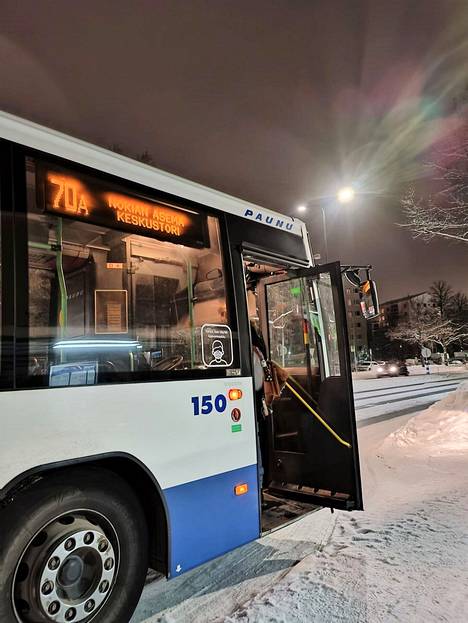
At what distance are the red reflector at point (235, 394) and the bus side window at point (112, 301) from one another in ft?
0.59

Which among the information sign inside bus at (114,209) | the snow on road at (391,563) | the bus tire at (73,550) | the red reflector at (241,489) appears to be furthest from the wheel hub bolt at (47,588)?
the information sign inside bus at (114,209)

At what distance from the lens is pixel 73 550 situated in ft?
8.26

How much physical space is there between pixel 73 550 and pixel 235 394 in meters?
1.56

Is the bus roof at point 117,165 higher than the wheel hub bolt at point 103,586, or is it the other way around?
the bus roof at point 117,165

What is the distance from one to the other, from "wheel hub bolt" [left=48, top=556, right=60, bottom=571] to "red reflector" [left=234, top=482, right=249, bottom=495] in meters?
1.43

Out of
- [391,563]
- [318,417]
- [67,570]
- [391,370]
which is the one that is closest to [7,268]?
[67,570]

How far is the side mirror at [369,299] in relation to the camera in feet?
15.7

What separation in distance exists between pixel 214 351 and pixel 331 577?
2095 mm

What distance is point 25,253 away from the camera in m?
2.59

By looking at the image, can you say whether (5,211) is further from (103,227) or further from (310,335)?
(310,335)

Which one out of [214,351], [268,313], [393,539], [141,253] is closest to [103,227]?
[141,253]

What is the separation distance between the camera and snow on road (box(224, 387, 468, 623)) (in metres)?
3.08

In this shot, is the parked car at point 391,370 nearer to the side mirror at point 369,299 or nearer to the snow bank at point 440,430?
the snow bank at point 440,430

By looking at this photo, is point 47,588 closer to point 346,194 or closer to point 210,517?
point 210,517
